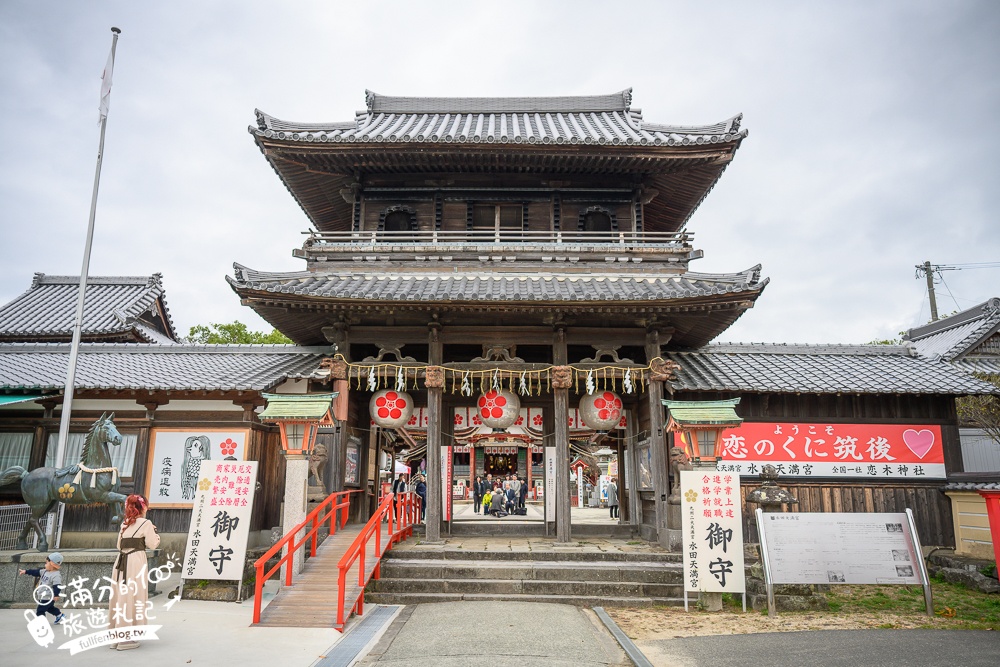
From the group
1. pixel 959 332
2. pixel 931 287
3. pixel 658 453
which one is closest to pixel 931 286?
pixel 931 287

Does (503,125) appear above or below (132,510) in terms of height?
above

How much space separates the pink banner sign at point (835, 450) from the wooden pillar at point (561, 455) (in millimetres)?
3778

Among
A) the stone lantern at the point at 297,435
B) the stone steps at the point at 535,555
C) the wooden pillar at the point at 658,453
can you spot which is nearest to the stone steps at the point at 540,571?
the stone steps at the point at 535,555

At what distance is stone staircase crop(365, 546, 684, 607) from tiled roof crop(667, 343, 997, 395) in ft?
13.8

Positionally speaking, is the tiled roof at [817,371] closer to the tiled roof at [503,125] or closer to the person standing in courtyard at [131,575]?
the tiled roof at [503,125]

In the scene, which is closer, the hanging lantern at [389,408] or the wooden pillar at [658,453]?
the wooden pillar at [658,453]

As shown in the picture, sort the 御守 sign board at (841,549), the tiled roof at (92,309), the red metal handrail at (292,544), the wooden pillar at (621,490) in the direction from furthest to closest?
the tiled roof at (92,309), the wooden pillar at (621,490), the 御守 sign board at (841,549), the red metal handrail at (292,544)

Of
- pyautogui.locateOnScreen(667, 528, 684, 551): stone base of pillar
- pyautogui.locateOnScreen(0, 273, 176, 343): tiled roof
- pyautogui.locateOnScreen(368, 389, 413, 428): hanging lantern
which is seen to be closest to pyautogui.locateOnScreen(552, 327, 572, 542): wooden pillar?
pyautogui.locateOnScreen(667, 528, 684, 551): stone base of pillar

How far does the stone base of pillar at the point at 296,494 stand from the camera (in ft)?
36.3

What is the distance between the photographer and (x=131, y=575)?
309 inches

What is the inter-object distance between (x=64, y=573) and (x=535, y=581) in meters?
8.05

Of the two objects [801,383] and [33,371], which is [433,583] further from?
[33,371]

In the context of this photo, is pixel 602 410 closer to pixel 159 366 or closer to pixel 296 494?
pixel 296 494

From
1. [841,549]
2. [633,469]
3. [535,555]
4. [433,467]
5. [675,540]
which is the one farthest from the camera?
[633,469]
